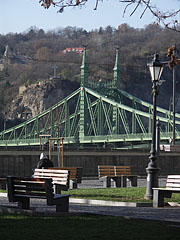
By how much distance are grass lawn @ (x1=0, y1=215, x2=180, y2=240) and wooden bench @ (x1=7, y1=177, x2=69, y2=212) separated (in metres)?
0.54

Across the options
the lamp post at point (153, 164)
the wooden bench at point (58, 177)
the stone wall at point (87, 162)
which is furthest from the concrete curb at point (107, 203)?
the stone wall at point (87, 162)

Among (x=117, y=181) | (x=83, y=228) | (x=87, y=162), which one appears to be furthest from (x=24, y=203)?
(x=87, y=162)

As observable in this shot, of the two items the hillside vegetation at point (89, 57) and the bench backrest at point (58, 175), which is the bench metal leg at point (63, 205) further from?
the hillside vegetation at point (89, 57)

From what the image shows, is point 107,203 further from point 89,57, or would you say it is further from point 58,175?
point 89,57

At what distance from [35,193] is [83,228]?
2.05 meters

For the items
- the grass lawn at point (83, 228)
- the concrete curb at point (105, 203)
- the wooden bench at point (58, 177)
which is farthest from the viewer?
the wooden bench at point (58, 177)

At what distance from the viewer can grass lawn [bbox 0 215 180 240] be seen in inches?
271

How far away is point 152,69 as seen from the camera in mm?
13219

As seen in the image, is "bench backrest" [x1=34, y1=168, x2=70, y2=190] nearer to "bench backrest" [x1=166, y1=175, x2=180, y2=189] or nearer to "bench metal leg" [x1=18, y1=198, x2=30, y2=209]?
"bench backrest" [x1=166, y1=175, x2=180, y2=189]

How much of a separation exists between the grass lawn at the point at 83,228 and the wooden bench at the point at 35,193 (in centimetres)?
54

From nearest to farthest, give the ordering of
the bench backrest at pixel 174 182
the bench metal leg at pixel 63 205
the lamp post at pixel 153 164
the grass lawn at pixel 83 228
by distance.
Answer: the grass lawn at pixel 83 228 → the bench metal leg at pixel 63 205 → the bench backrest at pixel 174 182 → the lamp post at pixel 153 164

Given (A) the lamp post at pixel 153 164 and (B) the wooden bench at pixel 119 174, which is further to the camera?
(B) the wooden bench at pixel 119 174

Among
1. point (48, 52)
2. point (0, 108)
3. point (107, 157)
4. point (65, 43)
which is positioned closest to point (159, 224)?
point (107, 157)

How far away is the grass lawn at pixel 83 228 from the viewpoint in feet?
22.6
